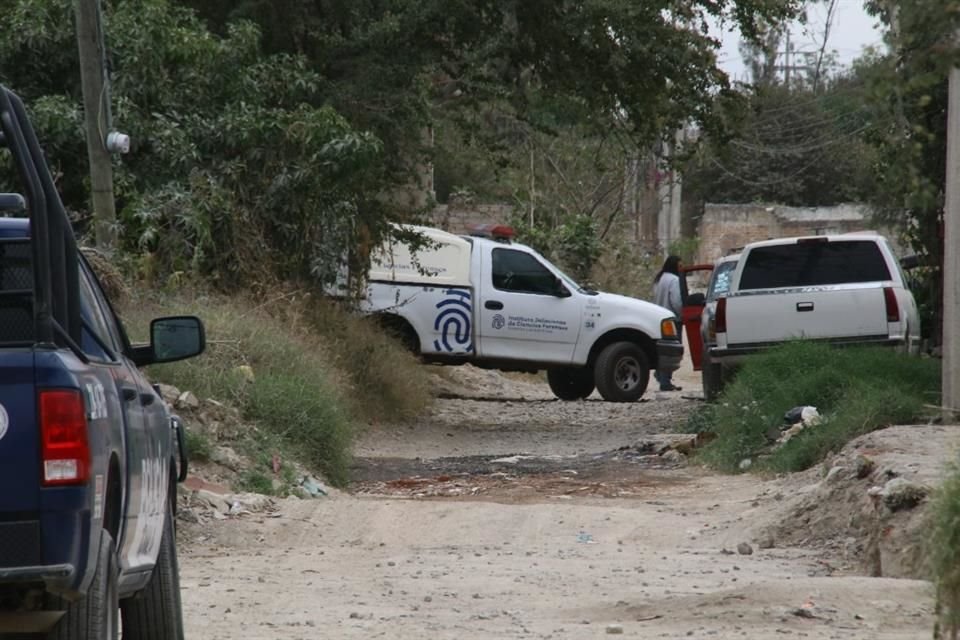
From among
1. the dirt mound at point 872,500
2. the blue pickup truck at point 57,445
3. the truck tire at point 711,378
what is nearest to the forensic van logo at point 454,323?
the truck tire at point 711,378

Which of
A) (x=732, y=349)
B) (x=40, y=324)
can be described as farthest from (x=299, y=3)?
(x=40, y=324)

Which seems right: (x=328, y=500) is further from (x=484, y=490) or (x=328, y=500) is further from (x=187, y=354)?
(x=187, y=354)

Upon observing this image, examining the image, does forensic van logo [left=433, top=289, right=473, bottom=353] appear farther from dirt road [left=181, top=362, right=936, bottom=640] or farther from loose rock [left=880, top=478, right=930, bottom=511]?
loose rock [left=880, top=478, right=930, bottom=511]

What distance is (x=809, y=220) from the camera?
57.0m

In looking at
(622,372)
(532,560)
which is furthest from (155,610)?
(622,372)

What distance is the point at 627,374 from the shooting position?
970 inches

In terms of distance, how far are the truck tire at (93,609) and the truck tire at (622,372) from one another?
1944 cm

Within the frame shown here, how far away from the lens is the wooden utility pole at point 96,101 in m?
16.5

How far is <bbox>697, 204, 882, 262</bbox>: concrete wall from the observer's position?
56.3 meters

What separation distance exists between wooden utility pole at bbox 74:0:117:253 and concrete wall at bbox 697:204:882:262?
40619mm

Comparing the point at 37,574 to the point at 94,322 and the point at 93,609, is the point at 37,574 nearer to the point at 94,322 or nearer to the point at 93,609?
the point at 93,609

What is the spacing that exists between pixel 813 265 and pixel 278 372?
6309mm

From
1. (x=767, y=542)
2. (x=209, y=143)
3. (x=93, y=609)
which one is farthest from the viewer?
(x=209, y=143)

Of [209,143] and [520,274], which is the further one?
[520,274]
